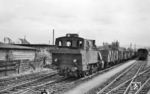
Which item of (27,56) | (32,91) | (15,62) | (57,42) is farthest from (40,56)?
(32,91)

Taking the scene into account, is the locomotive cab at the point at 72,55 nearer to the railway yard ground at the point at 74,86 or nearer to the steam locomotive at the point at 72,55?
the steam locomotive at the point at 72,55

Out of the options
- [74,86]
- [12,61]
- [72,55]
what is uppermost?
[72,55]

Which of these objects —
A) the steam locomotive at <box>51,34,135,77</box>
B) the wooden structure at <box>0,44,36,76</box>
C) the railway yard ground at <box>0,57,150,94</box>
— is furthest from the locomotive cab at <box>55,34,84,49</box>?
the wooden structure at <box>0,44,36,76</box>

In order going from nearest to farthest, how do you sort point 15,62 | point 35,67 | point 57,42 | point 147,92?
point 147,92
point 57,42
point 15,62
point 35,67

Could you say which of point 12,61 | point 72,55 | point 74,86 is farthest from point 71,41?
point 12,61

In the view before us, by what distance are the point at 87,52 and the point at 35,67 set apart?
36.9 feet

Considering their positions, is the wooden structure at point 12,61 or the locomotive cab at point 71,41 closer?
the locomotive cab at point 71,41

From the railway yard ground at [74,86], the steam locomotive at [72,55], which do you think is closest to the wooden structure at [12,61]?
the railway yard ground at [74,86]

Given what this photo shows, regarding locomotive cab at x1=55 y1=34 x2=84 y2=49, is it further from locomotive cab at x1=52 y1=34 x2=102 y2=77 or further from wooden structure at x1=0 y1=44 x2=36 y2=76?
wooden structure at x1=0 y1=44 x2=36 y2=76

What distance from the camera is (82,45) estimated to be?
16.0 meters

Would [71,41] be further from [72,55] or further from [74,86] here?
[74,86]

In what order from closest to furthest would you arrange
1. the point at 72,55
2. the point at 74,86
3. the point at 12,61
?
the point at 74,86
the point at 72,55
the point at 12,61

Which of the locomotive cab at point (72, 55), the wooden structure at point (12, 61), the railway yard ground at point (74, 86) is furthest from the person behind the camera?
the wooden structure at point (12, 61)

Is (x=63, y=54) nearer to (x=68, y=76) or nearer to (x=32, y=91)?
(x=68, y=76)
